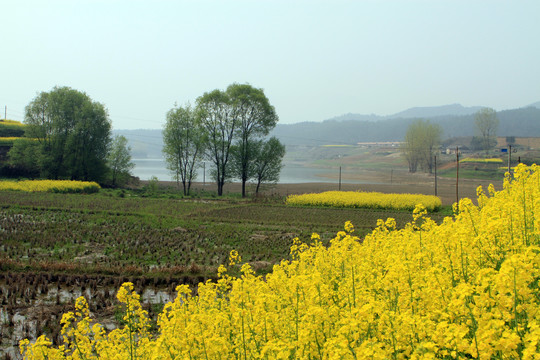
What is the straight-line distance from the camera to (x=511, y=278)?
406cm

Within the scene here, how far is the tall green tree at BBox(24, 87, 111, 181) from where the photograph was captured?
5541 centimetres

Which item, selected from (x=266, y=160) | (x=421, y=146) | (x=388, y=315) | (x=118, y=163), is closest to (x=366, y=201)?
(x=266, y=160)

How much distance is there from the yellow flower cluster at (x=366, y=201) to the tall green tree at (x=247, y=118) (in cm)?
1335

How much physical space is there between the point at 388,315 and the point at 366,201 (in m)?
34.7

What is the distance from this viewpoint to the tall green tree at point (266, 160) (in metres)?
54.3

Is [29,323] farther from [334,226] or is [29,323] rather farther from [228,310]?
[334,226]

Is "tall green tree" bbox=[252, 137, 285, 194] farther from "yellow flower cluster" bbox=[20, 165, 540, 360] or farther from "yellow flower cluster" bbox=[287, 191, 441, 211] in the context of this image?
"yellow flower cluster" bbox=[20, 165, 540, 360]

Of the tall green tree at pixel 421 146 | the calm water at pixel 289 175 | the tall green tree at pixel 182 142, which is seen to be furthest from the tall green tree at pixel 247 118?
the tall green tree at pixel 421 146

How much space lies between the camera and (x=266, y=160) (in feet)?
178

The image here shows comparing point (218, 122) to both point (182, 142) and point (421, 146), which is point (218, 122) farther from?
point (421, 146)

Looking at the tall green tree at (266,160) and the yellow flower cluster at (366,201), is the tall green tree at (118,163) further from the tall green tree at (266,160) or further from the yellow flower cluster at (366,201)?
the yellow flower cluster at (366,201)

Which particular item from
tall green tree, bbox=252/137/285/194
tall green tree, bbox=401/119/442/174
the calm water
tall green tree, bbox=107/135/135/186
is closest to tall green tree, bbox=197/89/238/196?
tall green tree, bbox=252/137/285/194

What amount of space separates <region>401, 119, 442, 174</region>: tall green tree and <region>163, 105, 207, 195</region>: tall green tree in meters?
64.2

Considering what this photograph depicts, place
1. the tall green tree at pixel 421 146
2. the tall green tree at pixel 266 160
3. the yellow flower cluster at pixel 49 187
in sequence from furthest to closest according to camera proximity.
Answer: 1. the tall green tree at pixel 421 146
2. the tall green tree at pixel 266 160
3. the yellow flower cluster at pixel 49 187
